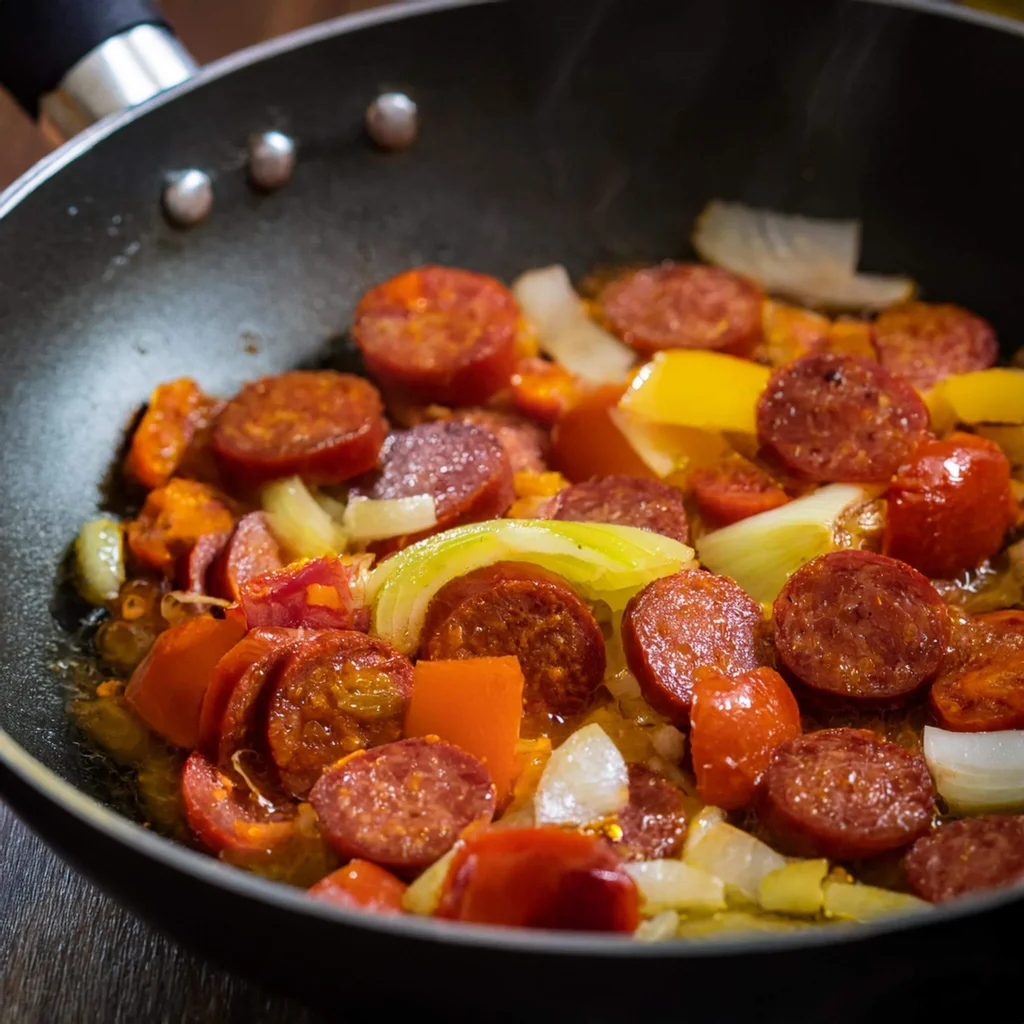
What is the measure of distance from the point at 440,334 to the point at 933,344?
1049 millimetres

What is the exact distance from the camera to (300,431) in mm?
2291

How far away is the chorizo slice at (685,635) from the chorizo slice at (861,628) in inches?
2.6

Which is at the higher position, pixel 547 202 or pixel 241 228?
pixel 241 228

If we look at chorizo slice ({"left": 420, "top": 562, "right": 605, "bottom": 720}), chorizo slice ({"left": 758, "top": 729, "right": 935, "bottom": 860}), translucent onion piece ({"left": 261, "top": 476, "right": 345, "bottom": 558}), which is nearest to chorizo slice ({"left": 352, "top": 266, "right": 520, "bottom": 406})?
translucent onion piece ({"left": 261, "top": 476, "right": 345, "bottom": 558})

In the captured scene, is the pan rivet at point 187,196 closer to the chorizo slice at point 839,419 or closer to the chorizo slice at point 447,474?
the chorizo slice at point 447,474

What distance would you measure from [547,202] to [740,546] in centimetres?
113

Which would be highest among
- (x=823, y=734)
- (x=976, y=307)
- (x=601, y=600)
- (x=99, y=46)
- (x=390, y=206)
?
(x=99, y=46)

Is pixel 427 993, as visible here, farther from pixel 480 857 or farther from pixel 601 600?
pixel 601 600

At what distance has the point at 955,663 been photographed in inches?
73.9

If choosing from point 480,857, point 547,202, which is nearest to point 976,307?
point 547,202

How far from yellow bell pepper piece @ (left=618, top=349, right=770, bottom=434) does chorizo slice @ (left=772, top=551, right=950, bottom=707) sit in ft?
1.49

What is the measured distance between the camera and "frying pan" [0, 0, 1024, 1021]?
7.29ft

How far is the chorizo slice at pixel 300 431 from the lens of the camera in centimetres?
225

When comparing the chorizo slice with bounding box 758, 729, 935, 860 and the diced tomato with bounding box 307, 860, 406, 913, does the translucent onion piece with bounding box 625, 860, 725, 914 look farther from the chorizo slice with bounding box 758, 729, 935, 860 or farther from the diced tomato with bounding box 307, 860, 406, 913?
the diced tomato with bounding box 307, 860, 406, 913
